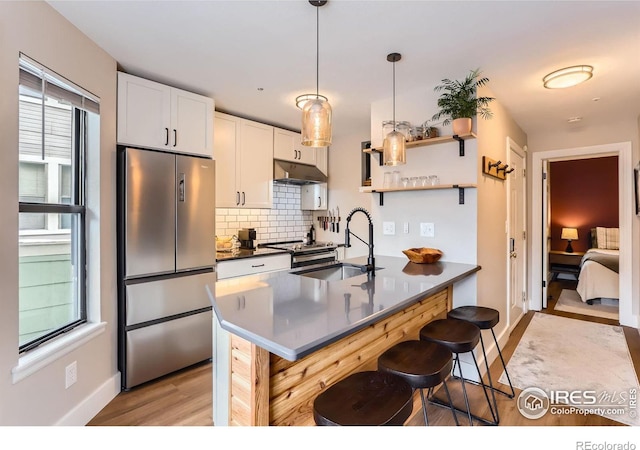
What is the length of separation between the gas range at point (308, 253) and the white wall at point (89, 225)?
71.9 inches

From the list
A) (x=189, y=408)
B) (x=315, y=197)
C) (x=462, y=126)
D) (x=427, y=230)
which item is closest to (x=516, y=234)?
(x=427, y=230)

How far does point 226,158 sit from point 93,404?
91.3 inches

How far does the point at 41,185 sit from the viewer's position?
6.29 ft

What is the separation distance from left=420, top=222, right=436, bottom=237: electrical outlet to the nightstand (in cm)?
477

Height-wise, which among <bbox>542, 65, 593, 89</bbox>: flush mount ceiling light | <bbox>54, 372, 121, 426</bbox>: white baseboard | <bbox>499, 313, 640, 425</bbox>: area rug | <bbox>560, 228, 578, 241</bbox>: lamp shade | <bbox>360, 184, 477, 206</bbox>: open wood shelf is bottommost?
<bbox>499, 313, 640, 425</bbox>: area rug

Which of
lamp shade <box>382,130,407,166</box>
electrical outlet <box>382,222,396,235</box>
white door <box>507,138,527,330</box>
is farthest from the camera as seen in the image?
white door <box>507,138,527,330</box>

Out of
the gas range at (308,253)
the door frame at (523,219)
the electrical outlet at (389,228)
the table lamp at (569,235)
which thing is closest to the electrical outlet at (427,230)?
the electrical outlet at (389,228)

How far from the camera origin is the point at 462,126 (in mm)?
2432

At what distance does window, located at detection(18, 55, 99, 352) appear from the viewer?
1779 millimetres

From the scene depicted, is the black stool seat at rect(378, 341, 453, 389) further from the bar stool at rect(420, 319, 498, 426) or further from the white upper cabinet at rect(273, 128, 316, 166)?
the white upper cabinet at rect(273, 128, 316, 166)

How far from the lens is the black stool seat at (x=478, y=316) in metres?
2.13

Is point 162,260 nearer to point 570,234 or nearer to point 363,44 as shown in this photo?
point 363,44

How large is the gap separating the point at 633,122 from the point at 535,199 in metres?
1.27

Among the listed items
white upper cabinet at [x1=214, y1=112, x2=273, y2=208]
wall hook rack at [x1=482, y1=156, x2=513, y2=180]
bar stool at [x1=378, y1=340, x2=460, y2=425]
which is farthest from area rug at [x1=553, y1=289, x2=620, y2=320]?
white upper cabinet at [x1=214, y1=112, x2=273, y2=208]
